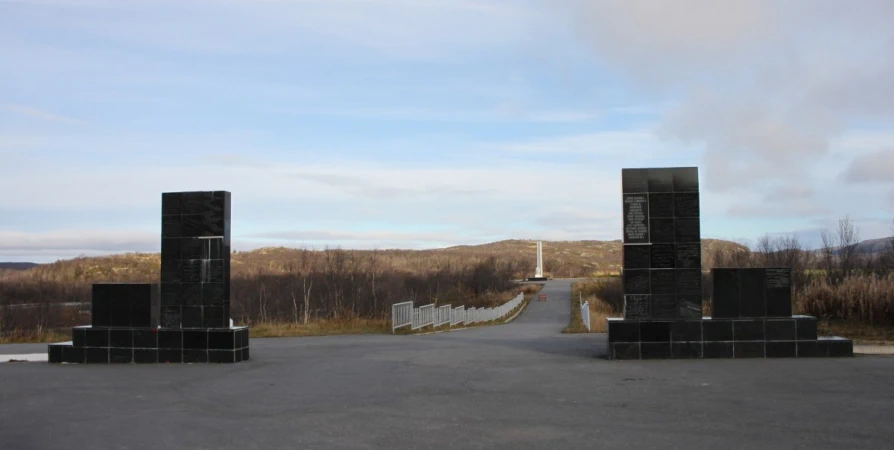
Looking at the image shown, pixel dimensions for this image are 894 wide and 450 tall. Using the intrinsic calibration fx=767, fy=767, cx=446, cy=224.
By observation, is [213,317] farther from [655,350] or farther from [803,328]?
[803,328]

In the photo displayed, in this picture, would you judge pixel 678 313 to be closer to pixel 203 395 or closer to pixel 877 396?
pixel 877 396

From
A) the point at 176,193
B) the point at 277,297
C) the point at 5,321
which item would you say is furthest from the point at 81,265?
the point at 176,193

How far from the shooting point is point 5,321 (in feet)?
131

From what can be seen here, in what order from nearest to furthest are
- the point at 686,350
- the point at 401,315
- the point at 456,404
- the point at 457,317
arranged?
1. the point at 456,404
2. the point at 686,350
3. the point at 401,315
4. the point at 457,317

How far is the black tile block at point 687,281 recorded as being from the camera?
13531 millimetres

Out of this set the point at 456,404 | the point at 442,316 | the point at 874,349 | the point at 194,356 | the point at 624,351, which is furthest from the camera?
the point at 442,316

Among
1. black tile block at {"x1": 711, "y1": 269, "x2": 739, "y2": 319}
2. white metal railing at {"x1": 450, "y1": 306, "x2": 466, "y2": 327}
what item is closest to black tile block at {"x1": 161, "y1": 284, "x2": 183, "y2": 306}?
black tile block at {"x1": 711, "y1": 269, "x2": 739, "y2": 319}

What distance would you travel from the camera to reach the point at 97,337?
14.8 metres

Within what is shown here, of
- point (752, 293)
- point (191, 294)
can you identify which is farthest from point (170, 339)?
point (752, 293)

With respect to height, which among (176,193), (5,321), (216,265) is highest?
(176,193)

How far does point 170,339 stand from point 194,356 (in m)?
0.58

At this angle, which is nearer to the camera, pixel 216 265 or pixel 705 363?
pixel 705 363

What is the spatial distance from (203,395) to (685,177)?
885 cm

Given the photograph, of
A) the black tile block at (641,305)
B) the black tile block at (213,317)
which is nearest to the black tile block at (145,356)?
the black tile block at (213,317)
